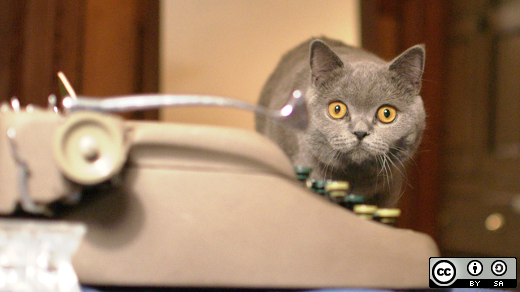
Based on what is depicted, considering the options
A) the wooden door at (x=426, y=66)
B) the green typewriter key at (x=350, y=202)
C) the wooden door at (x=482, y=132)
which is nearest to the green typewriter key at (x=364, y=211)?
the green typewriter key at (x=350, y=202)

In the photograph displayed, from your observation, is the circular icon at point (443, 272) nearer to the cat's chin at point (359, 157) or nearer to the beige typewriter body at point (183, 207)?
the beige typewriter body at point (183, 207)

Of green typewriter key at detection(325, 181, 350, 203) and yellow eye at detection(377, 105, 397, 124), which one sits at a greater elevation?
yellow eye at detection(377, 105, 397, 124)

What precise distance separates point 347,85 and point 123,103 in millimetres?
653

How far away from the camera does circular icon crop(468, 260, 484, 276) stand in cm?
52

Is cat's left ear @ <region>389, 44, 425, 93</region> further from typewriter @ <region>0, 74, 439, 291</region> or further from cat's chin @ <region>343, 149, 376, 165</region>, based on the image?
typewriter @ <region>0, 74, 439, 291</region>

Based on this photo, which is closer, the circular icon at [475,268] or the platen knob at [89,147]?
the platen knob at [89,147]

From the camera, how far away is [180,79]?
1.45 meters

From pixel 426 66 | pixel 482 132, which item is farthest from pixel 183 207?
pixel 482 132

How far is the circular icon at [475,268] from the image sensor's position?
0.52 m

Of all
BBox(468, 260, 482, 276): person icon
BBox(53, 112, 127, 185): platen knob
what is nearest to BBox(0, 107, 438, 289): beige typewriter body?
BBox(53, 112, 127, 185): platen knob

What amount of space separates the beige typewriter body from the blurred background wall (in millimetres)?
1034

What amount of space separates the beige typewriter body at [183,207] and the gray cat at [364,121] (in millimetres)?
425

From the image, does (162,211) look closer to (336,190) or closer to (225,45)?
(336,190)

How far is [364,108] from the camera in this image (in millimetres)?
900
